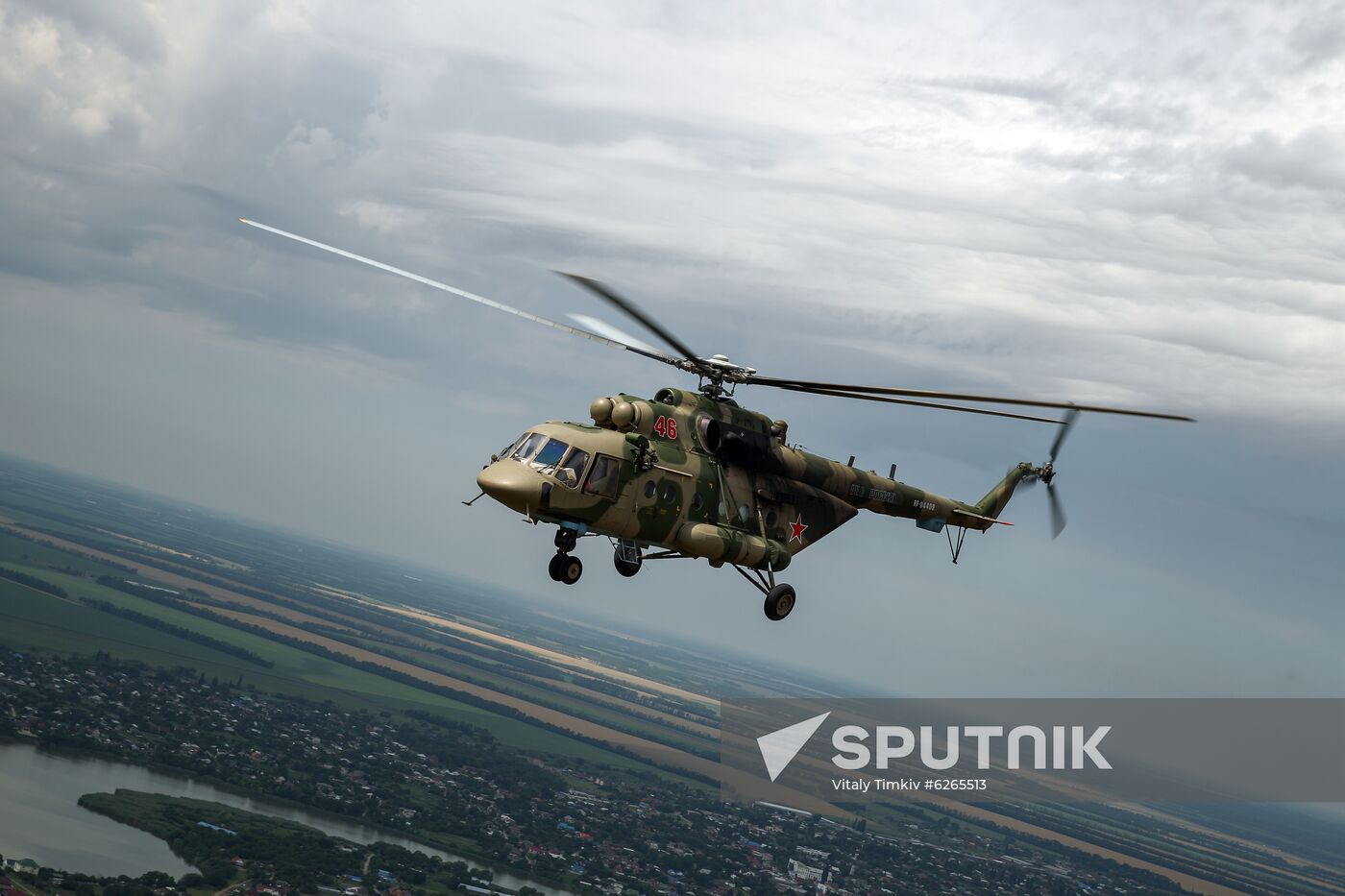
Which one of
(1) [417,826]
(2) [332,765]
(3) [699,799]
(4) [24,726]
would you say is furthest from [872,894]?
(4) [24,726]

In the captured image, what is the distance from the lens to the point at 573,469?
2842cm

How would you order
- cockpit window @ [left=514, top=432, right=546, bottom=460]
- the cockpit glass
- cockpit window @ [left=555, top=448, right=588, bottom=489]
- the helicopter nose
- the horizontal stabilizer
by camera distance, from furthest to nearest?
the horizontal stabilizer → cockpit window @ [left=514, top=432, right=546, bottom=460] → the cockpit glass → cockpit window @ [left=555, top=448, right=588, bottom=489] → the helicopter nose

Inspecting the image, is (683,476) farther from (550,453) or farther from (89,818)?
(89,818)

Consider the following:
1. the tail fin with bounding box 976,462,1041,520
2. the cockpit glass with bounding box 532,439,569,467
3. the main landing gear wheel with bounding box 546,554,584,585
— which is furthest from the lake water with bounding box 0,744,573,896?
the cockpit glass with bounding box 532,439,569,467

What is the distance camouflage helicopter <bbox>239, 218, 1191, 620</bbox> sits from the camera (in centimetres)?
2825

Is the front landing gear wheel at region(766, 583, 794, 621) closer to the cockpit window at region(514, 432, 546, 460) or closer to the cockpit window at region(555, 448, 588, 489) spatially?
the cockpit window at region(555, 448, 588, 489)

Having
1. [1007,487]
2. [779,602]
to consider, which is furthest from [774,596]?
[1007,487]

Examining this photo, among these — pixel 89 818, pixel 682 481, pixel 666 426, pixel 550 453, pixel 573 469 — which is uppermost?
pixel 666 426

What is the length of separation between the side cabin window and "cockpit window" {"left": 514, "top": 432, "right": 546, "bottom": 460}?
4.82ft

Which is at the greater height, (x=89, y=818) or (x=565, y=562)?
(x=565, y=562)

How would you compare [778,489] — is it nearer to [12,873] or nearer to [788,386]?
[788,386]

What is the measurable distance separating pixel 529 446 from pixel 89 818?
119 m

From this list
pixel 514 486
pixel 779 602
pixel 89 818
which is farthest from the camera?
pixel 89 818

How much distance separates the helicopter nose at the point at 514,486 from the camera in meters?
27.6
